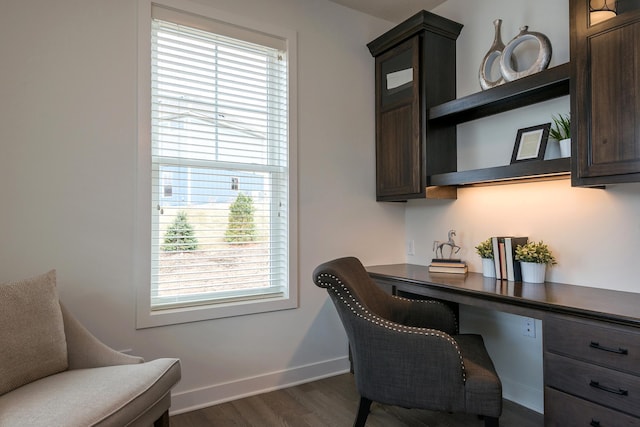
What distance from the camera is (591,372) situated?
155 cm

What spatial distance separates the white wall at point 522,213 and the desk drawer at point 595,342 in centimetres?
58

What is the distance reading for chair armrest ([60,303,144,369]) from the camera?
1.73 metres

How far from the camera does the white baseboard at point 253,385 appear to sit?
2307 mm

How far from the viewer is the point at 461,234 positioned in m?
2.79

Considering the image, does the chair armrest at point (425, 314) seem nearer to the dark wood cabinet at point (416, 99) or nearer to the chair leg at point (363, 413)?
the chair leg at point (363, 413)

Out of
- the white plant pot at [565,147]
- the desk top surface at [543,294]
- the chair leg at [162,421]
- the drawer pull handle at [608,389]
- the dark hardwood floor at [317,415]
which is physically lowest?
the dark hardwood floor at [317,415]

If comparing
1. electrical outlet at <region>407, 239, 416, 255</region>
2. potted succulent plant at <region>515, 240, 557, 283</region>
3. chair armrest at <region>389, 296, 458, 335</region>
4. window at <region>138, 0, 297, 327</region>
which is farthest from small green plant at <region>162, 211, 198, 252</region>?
Answer: potted succulent plant at <region>515, 240, 557, 283</region>

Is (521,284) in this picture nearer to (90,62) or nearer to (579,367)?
(579,367)

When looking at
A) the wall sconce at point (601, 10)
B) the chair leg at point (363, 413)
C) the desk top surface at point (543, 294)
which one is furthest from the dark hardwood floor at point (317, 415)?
the wall sconce at point (601, 10)

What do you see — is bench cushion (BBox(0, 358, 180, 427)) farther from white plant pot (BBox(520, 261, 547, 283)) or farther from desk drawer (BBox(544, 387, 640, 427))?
white plant pot (BBox(520, 261, 547, 283))

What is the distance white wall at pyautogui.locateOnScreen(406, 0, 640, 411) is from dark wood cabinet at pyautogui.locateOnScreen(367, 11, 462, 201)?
0.12m

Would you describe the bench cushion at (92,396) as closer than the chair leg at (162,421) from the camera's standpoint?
Yes

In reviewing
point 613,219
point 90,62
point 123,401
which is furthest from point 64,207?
point 613,219

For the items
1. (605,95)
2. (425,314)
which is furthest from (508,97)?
(425,314)
